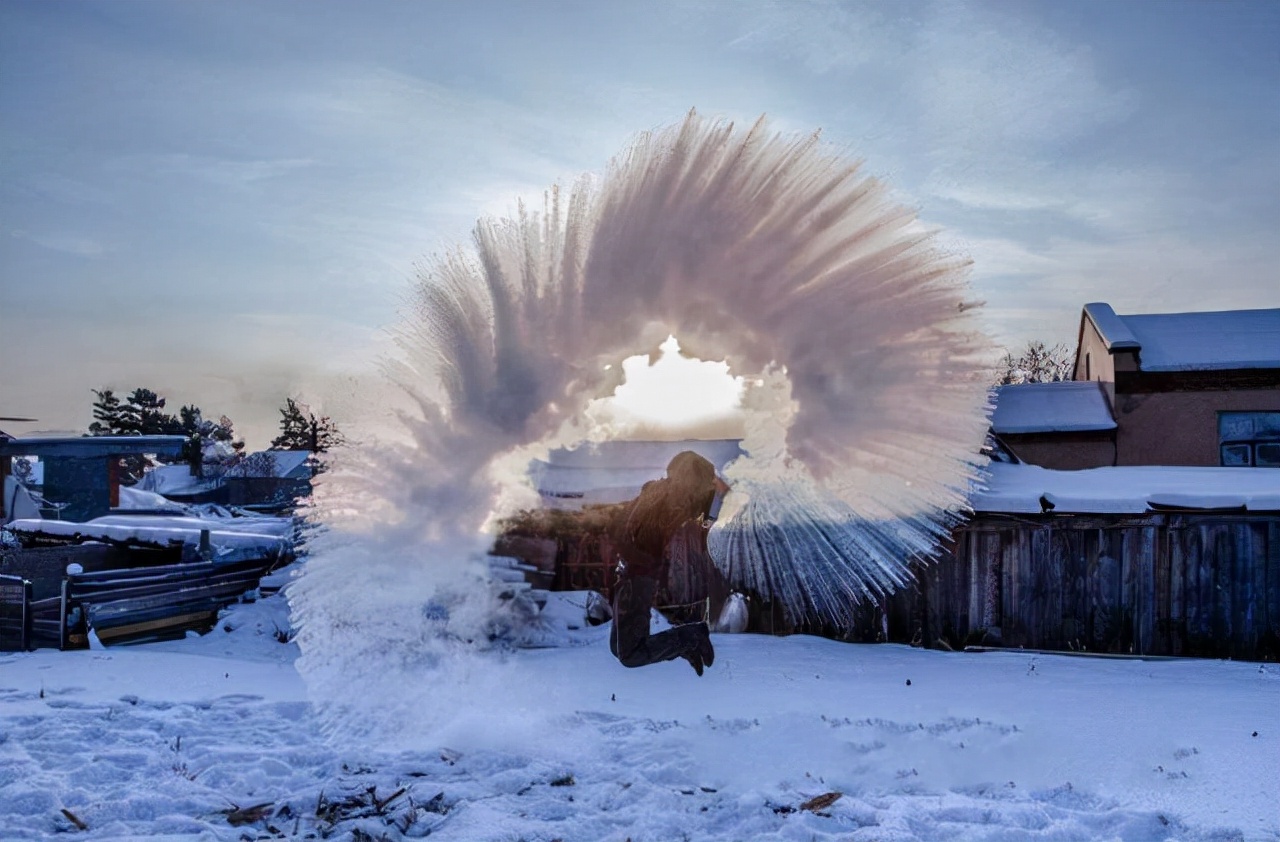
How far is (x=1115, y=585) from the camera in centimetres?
1184

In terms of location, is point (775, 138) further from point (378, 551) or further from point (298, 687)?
point (298, 687)

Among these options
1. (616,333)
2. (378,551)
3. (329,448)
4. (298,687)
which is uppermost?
(616,333)

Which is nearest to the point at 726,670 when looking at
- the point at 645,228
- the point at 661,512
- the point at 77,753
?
the point at 661,512

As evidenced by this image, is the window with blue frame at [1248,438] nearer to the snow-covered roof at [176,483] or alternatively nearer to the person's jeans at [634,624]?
the person's jeans at [634,624]

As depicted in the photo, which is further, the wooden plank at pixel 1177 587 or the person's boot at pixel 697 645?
the wooden plank at pixel 1177 587

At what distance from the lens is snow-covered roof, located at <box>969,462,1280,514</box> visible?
11484mm

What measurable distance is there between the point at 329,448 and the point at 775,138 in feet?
14.6

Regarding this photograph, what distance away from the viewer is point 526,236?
7.39 meters

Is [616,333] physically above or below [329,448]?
above

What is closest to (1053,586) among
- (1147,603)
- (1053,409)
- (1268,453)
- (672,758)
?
(1147,603)

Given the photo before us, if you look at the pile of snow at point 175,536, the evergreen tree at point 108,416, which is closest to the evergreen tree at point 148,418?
the evergreen tree at point 108,416

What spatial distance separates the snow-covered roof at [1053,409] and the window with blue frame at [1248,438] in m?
2.45

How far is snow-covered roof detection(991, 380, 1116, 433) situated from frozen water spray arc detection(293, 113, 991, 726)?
49.2 ft

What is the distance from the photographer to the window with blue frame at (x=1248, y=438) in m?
21.2
